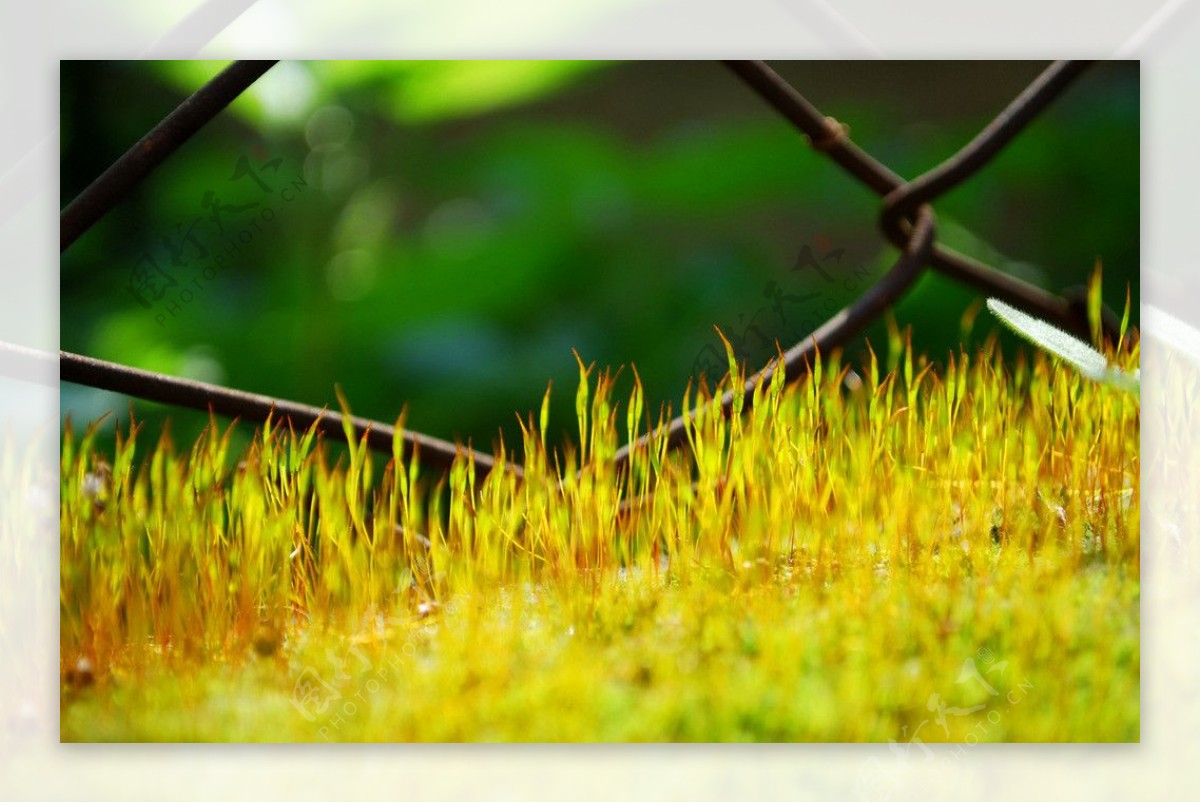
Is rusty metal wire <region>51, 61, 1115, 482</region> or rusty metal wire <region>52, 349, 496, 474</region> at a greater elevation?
rusty metal wire <region>51, 61, 1115, 482</region>

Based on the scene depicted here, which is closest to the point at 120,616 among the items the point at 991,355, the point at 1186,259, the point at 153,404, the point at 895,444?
the point at 153,404

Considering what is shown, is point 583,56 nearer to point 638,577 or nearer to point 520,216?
point 520,216

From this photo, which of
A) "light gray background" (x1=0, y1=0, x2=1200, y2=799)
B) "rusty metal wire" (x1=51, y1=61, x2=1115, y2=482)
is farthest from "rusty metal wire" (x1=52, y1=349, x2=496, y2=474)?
"light gray background" (x1=0, y1=0, x2=1200, y2=799)

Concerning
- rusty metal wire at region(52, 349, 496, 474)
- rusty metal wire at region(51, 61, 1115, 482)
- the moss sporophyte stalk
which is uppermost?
rusty metal wire at region(51, 61, 1115, 482)

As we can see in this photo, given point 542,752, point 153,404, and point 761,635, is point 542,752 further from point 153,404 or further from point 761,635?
point 153,404

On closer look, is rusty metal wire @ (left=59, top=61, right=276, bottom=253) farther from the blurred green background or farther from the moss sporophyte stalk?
the moss sporophyte stalk

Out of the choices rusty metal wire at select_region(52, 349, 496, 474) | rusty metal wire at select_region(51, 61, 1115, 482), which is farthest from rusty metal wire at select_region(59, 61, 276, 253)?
rusty metal wire at select_region(52, 349, 496, 474)

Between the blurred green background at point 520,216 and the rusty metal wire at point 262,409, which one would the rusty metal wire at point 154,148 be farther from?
the rusty metal wire at point 262,409
